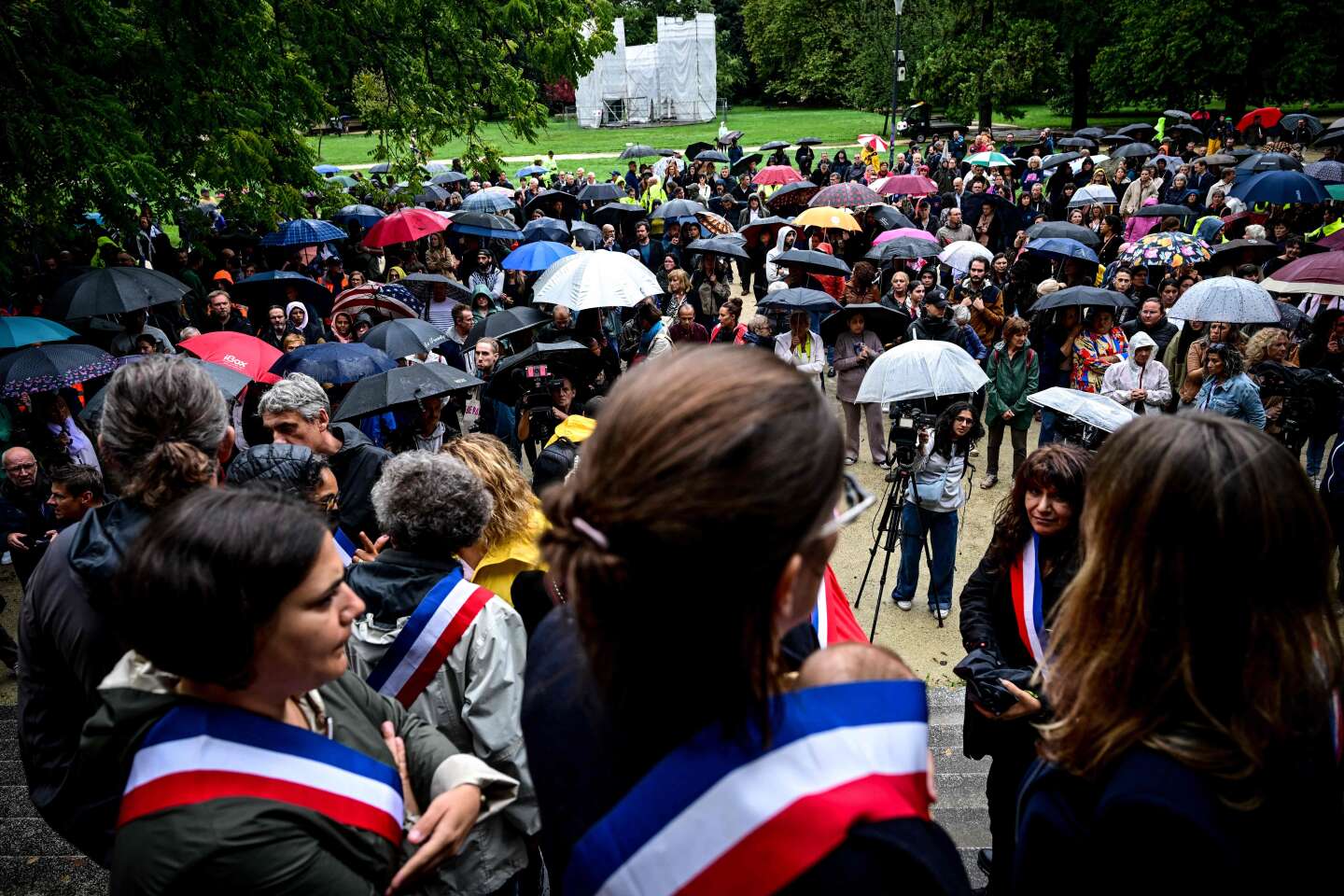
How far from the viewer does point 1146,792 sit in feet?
4.15

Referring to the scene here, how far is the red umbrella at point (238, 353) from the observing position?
7426 mm

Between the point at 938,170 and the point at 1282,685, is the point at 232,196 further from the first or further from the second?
the point at 938,170

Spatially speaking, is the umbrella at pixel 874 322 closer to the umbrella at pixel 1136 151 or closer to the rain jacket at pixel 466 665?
the rain jacket at pixel 466 665

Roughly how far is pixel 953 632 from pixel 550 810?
6213 millimetres

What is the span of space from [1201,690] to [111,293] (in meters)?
9.24

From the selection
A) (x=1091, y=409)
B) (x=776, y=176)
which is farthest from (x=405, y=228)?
(x=1091, y=409)

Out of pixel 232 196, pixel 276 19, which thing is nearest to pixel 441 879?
pixel 232 196

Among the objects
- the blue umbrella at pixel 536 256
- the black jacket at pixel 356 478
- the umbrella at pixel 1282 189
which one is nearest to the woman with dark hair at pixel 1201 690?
the black jacket at pixel 356 478

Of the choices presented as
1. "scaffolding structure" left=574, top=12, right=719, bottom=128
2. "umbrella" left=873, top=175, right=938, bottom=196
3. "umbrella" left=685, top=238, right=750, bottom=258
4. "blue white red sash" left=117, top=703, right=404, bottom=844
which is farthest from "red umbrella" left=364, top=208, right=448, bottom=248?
"scaffolding structure" left=574, top=12, right=719, bottom=128

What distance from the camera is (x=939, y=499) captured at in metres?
6.77

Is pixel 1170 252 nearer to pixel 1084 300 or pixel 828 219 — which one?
pixel 1084 300

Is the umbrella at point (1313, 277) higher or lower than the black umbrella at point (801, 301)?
higher

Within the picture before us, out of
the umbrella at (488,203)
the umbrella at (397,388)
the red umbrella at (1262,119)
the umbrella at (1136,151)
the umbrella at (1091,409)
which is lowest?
the umbrella at (1091,409)

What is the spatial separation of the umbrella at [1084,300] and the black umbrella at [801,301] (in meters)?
2.06
